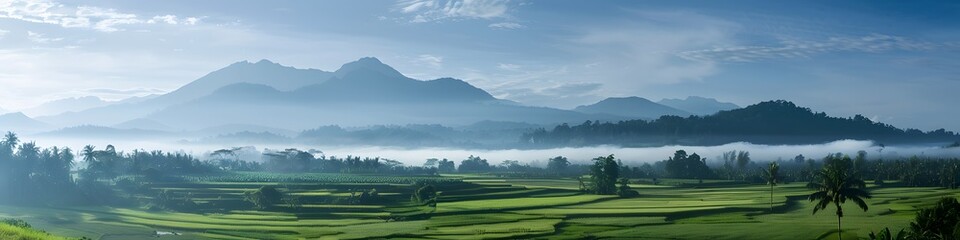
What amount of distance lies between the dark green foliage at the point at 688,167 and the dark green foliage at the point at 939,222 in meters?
85.8

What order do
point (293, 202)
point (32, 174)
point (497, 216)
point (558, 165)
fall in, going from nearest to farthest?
point (497, 216) → point (293, 202) → point (32, 174) → point (558, 165)

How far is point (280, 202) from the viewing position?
3361 inches

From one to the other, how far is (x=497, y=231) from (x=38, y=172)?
71408mm

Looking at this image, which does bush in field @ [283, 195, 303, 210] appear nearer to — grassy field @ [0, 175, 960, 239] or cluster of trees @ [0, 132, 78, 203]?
grassy field @ [0, 175, 960, 239]

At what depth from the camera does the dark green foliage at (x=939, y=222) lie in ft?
139

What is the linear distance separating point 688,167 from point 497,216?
67.6 meters

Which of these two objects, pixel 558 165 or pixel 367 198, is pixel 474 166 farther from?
pixel 367 198

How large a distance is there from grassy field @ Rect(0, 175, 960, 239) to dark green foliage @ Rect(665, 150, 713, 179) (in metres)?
29.5

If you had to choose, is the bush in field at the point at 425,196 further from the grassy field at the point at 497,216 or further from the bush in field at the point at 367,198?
the bush in field at the point at 367,198

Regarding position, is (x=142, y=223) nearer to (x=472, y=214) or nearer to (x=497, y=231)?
(x=472, y=214)

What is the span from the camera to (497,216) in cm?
7050

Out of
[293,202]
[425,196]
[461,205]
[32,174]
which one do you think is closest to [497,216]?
[461,205]

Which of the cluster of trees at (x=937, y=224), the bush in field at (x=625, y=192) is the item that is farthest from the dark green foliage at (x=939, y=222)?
the bush in field at (x=625, y=192)

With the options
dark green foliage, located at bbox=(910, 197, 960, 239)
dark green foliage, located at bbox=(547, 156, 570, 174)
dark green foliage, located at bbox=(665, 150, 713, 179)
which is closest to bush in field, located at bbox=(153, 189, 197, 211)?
dark green foliage, located at bbox=(910, 197, 960, 239)
